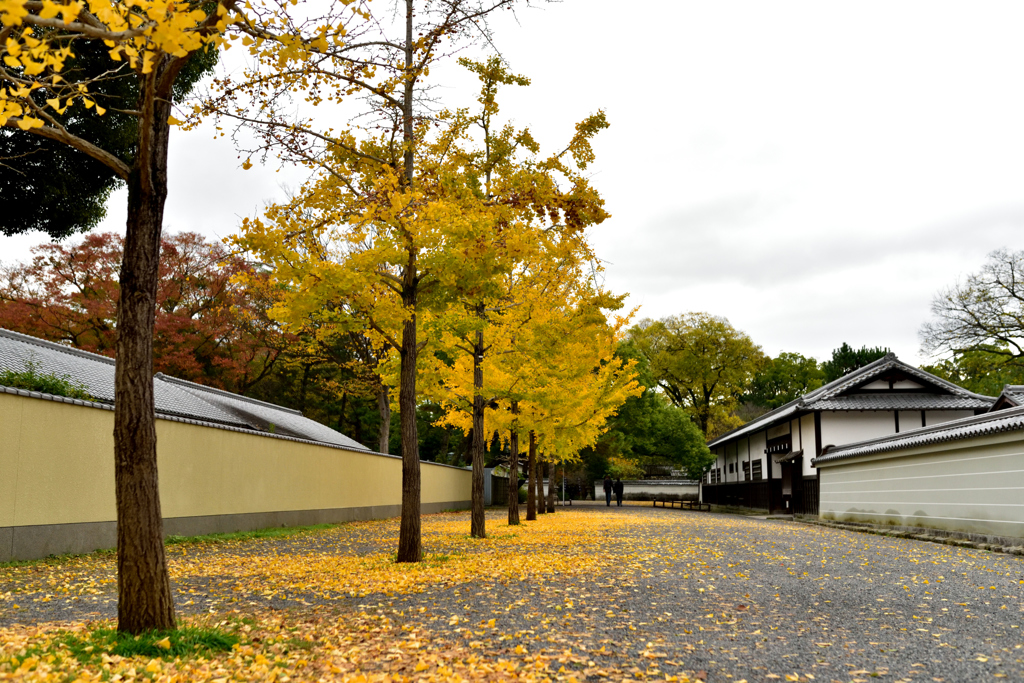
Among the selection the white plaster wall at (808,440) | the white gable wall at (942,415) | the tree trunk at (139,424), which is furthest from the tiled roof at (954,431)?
the tree trunk at (139,424)

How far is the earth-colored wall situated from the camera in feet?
28.1

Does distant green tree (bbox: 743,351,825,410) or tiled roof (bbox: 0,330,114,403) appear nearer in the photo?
tiled roof (bbox: 0,330,114,403)

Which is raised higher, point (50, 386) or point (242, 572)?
point (50, 386)

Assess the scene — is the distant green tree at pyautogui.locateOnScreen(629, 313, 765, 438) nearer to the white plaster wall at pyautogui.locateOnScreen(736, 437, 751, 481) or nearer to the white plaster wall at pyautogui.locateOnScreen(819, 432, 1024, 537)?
the white plaster wall at pyautogui.locateOnScreen(736, 437, 751, 481)

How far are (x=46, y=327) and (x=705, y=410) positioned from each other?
127 ft

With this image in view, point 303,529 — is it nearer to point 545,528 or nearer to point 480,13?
point 545,528

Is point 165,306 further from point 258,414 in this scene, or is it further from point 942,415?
point 942,415

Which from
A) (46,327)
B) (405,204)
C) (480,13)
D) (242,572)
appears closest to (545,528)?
(242,572)

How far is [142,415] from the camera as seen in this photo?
4.50 m

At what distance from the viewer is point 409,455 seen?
9.30 meters

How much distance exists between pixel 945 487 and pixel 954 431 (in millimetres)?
1271

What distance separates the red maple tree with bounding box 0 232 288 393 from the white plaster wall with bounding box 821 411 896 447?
60.4 feet

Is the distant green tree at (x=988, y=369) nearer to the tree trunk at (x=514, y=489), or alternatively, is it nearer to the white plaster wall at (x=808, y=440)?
the white plaster wall at (x=808, y=440)

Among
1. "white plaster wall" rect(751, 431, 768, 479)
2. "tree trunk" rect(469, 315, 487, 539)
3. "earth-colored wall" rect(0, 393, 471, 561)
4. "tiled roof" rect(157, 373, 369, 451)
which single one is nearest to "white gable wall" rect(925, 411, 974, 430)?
"white plaster wall" rect(751, 431, 768, 479)
